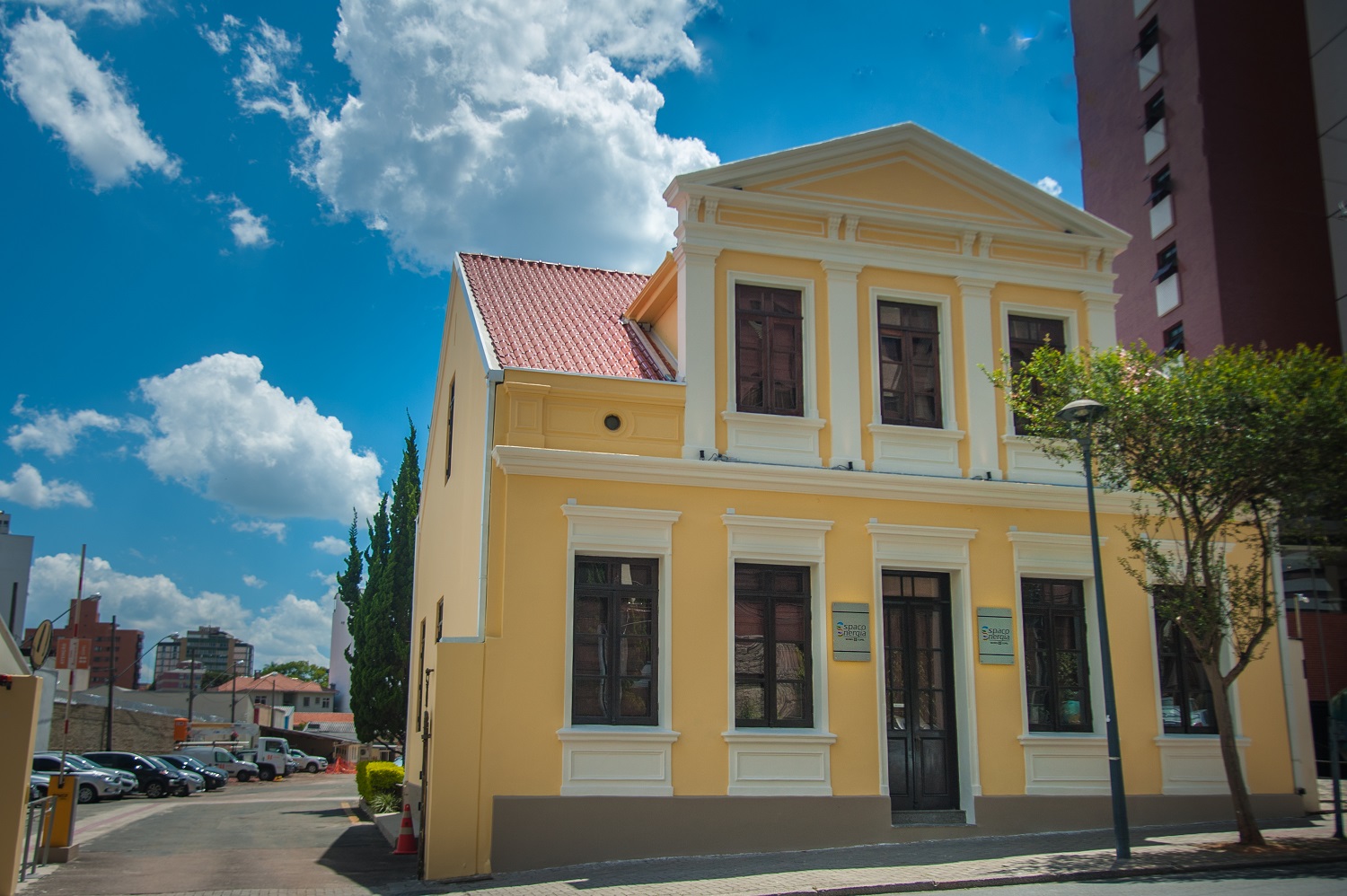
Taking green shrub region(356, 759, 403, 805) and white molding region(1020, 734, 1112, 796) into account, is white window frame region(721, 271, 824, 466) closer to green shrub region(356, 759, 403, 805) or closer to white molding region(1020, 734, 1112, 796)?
white molding region(1020, 734, 1112, 796)

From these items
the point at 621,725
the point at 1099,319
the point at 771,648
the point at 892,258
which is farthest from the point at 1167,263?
the point at 621,725

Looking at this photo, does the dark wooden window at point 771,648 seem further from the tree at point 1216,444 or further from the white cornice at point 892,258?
the white cornice at point 892,258

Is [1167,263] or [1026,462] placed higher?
[1167,263]

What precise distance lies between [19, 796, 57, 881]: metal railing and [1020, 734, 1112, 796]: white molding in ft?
40.4

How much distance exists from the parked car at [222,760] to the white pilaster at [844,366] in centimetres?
4135

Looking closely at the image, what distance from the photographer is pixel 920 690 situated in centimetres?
1444

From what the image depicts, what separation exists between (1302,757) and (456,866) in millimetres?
11670

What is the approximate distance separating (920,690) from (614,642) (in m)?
4.20

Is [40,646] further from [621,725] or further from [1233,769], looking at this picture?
[1233,769]

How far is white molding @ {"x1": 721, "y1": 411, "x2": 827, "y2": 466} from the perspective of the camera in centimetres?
1423

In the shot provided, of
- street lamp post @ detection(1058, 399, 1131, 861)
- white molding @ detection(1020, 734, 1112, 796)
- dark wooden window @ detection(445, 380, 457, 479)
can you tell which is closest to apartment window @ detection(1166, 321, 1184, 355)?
white molding @ detection(1020, 734, 1112, 796)

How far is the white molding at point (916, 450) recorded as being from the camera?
48.4 ft

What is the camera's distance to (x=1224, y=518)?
12742mm

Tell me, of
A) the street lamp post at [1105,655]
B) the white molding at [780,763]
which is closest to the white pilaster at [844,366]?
the street lamp post at [1105,655]
